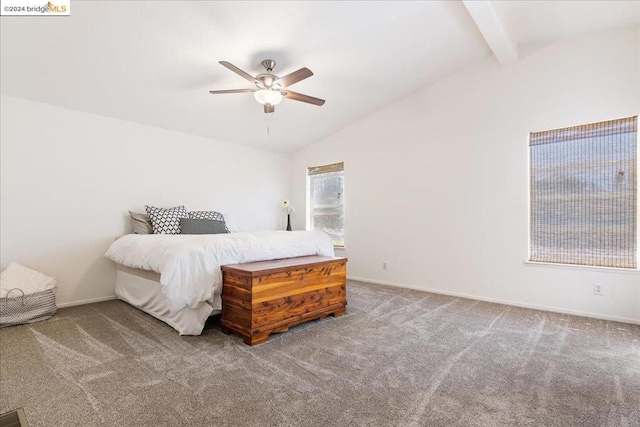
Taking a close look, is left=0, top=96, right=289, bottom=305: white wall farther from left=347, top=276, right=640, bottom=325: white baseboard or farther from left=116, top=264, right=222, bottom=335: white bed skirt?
left=347, top=276, right=640, bottom=325: white baseboard

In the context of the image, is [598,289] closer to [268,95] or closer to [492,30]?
[492,30]

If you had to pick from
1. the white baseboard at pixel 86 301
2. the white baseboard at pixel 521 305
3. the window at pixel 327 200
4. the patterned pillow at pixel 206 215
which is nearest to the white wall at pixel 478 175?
the white baseboard at pixel 521 305

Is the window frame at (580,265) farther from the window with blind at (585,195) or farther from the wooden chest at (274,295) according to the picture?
the wooden chest at (274,295)

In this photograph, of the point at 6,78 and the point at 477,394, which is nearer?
the point at 477,394

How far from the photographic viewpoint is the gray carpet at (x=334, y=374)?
155cm

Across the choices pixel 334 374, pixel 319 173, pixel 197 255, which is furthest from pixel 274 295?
pixel 319 173

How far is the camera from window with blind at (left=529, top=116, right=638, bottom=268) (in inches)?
117

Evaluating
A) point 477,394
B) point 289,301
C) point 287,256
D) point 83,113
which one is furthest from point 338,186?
point 477,394

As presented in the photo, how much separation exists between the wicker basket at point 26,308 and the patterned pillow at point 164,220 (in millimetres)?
1168

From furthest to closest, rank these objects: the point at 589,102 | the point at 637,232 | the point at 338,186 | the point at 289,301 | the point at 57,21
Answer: the point at 338,186 < the point at 589,102 < the point at 637,232 < the point at 289,301 < the point at 57,21

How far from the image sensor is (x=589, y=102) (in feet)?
10.2

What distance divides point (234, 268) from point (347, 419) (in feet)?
4.68

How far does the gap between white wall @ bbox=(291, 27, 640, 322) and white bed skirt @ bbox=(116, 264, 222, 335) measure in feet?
9.11

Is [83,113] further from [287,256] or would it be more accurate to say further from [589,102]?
[589,102]
